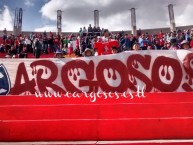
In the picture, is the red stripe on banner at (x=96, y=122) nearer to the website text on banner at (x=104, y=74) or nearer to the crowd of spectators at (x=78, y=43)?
the website text on banner at (x=104, y=74)

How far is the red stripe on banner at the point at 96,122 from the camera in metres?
6.45

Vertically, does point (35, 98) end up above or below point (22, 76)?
below

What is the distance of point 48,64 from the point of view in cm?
991

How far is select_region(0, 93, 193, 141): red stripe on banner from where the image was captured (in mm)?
6453

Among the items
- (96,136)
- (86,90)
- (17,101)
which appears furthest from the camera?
(86,90)

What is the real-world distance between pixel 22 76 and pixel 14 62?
23.8 inches

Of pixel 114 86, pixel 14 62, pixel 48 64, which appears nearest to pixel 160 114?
pixel 114 86

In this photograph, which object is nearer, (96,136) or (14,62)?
(96,136)

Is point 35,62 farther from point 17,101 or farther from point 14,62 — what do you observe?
point 17,101

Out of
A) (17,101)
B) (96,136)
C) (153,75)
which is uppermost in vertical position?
(153,75)

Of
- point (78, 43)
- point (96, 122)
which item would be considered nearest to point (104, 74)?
point (96, 122)

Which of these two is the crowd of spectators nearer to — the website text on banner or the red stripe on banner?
the website text on banner

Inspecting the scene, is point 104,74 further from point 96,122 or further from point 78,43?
point 78,43

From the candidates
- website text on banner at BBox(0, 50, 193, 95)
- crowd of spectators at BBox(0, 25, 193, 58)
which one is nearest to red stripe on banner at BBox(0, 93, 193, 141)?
website text on banner at BBox(0, 50, 193, 95)
